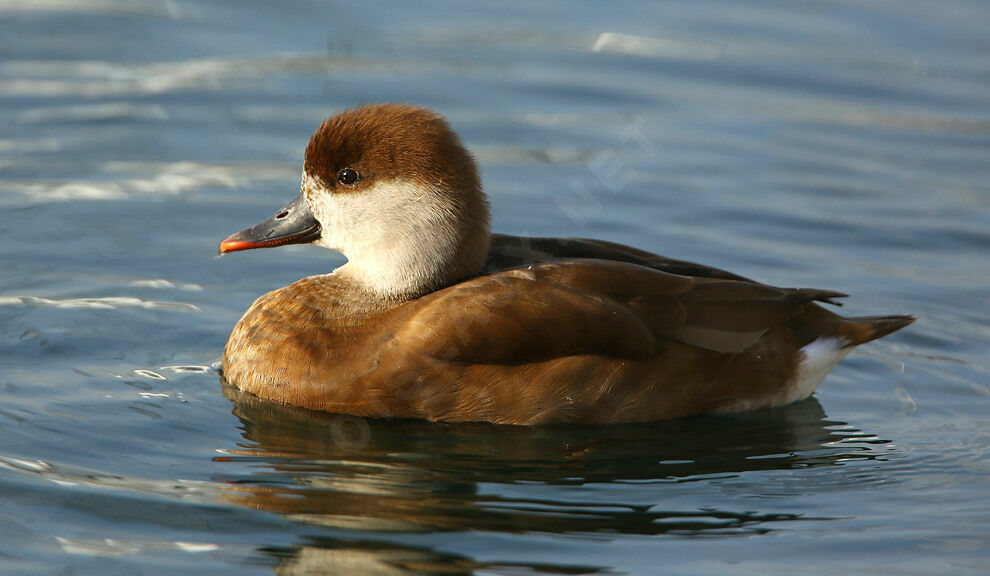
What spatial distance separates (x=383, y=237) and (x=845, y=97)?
17.4 feet

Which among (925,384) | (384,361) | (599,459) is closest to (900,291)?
(925,384)

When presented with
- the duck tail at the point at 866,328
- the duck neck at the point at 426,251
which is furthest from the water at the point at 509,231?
the duck neck at the point at 426,251

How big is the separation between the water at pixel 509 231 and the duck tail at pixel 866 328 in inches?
13.0

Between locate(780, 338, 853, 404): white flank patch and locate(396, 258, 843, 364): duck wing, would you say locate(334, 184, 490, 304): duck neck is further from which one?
locate(780, 338, 853, 404): white flank patch

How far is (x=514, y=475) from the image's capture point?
19.4 feet

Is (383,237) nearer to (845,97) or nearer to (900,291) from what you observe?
(900,291)

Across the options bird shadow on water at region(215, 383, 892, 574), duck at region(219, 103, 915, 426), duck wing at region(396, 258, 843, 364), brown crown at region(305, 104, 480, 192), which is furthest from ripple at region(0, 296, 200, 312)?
duck wing at region(396, 258, 843, 364)

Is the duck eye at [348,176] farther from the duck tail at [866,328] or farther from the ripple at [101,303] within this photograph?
the duck tail at [866,328]

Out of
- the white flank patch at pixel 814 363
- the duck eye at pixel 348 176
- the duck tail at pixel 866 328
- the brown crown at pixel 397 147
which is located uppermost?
the brown crown at pixel 397 147

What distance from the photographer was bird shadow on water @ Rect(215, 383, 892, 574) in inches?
211

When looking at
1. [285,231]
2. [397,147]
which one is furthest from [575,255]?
[285,231]

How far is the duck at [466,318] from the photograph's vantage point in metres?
6.28

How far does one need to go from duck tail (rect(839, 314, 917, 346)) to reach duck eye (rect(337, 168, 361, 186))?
2.36 m

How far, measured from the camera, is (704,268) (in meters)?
6.82
